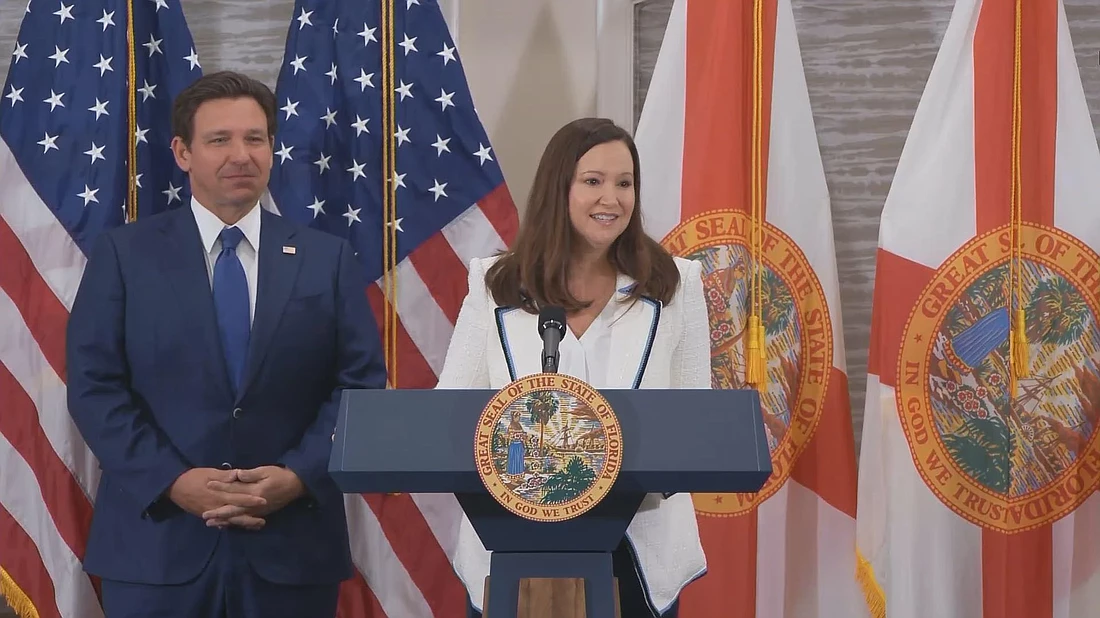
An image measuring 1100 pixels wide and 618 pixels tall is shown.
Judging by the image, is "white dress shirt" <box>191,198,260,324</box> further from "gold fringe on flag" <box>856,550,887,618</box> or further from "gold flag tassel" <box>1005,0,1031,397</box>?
"gold flag tassel" <box>1005,0,1031,397</box>

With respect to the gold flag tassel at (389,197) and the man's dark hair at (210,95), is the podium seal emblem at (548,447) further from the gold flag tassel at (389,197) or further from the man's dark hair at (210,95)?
the gold flag tassel at (389,197)

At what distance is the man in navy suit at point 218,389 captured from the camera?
7.80ft

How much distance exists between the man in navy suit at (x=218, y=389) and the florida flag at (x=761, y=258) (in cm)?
87

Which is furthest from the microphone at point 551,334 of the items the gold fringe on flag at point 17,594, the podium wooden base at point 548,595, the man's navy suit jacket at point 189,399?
the gold fringe on flag at point 17,594

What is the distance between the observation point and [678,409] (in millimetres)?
1542

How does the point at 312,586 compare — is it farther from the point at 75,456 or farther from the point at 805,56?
the point at 805,56

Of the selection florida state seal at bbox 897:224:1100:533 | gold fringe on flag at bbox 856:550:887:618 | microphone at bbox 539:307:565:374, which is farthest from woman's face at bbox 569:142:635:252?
gold fringe on flag at bbox 856:550:887:618

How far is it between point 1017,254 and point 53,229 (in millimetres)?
2220

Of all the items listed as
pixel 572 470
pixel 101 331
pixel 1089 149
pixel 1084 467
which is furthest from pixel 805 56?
pixel 572 470

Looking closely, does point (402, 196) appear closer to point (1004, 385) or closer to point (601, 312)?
point (601, 312)

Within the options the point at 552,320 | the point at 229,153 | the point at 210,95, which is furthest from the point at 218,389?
the point at 552,320

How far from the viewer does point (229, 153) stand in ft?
8.27

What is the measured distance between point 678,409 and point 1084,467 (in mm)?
1676

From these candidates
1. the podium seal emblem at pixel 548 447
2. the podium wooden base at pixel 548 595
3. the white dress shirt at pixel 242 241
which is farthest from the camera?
the white dress shirt at pixel 242 241
